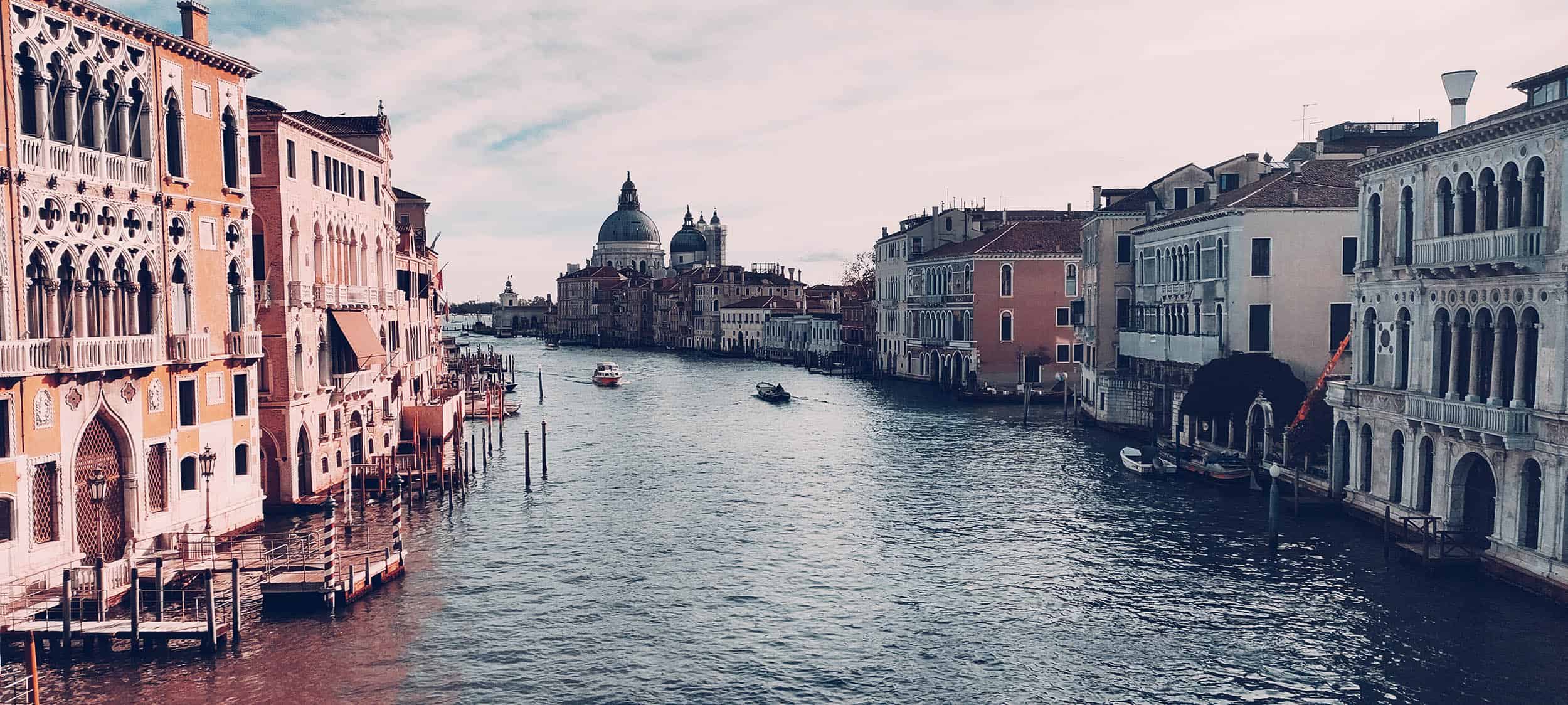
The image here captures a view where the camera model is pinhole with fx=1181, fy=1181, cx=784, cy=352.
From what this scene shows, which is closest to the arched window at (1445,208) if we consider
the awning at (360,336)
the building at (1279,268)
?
the building at (1279,268)

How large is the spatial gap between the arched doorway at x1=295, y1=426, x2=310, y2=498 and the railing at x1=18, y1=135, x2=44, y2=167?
487 inches

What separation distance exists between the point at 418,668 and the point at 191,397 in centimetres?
952

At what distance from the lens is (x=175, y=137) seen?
2491 cm

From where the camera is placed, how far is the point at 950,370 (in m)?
76.3

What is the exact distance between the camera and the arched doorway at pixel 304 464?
32.4 m

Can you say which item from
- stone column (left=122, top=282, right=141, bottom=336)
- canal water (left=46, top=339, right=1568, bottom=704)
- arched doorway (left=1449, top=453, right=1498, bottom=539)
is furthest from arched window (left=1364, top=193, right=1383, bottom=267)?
stone column (left=122, top=282, right=141, bottom=336)

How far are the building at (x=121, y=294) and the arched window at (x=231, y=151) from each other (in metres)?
0.03

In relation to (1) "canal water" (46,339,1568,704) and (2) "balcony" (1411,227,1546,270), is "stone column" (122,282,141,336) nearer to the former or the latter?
(1) "canal water" (46,339,1568,704)

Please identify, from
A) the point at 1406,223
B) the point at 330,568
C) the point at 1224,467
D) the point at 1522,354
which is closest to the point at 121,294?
the point at 330,568

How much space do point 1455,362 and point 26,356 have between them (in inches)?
1104

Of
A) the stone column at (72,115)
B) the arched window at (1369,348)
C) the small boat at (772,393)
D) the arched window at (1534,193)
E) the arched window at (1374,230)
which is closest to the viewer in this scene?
the stone column at (72,115)

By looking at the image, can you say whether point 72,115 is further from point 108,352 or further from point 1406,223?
point 1406,223

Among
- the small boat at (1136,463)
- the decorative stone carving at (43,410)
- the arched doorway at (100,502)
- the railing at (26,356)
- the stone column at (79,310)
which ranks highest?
the stone column at (79,310)

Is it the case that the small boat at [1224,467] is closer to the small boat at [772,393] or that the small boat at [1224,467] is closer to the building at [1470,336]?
the building at [1470,336]
